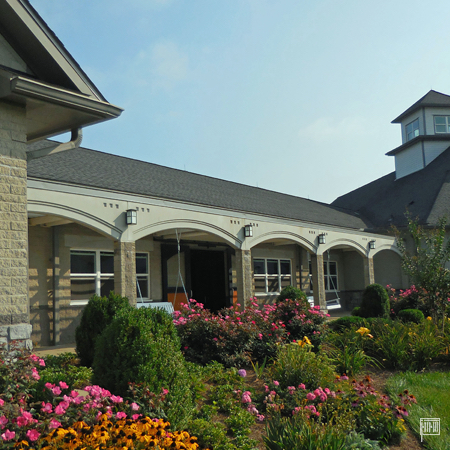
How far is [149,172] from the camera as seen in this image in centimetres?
1762

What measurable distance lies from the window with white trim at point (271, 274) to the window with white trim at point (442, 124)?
14989 millimetres

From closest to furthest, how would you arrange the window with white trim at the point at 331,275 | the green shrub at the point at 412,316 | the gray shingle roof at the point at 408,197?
the green shrub at the point at 412,316 < the window with white trim at the point at 331,275 < the gray shingle roof at the point at 408,197

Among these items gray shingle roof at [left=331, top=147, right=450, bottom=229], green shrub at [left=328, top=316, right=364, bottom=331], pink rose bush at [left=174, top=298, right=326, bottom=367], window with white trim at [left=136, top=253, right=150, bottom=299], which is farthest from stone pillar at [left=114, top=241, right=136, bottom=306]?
gray shingle roof at [left=331, top=147, right=450, bottom=229]

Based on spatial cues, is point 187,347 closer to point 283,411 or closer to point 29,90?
point 283,411

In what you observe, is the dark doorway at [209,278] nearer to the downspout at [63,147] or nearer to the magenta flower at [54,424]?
the downspout at [63,147]

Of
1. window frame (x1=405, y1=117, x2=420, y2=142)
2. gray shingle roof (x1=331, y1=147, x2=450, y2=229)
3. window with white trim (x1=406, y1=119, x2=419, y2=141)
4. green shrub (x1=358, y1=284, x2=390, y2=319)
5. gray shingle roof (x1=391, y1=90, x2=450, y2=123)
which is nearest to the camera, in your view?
green shrub (x1=358, y1=284, x2=390, y2=319)

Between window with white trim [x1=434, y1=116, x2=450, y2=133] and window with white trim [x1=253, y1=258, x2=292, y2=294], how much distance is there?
1499 centimetres

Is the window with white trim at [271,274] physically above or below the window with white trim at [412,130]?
below

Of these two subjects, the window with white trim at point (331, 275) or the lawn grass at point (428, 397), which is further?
the window with white trim at point (331, 275)

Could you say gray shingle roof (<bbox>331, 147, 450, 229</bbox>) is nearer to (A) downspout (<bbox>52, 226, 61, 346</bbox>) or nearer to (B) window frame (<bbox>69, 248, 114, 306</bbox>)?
(B) window frame (<bbox>69, 248, 114, 306</bbox>)

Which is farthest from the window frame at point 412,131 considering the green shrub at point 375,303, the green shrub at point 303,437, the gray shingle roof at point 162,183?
the green shrub at point 303,437

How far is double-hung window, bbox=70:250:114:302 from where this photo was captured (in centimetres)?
1361

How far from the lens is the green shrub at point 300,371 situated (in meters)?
6.87

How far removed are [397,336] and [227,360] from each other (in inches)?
145
